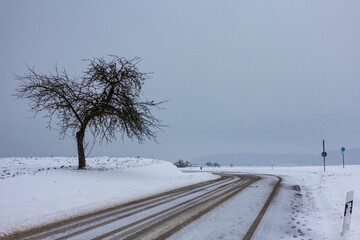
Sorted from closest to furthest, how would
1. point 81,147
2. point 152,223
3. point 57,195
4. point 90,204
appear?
point 152,223 → point 90,204 → point 57,195 → point 81,147

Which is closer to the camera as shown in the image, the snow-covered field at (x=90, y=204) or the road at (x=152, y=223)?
the road at (x=152, y=223)

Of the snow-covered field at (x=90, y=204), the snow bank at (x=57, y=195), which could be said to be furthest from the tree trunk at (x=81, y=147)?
the snow-covered field at (x=90, y=204)

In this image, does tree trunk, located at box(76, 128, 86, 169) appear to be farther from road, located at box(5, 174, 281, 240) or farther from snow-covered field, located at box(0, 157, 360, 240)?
road, located at box(5, 174, 281, 240)

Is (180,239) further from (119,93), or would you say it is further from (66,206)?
(119,93)

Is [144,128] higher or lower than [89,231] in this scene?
higher

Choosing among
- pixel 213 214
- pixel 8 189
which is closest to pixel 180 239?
pixel 213 214

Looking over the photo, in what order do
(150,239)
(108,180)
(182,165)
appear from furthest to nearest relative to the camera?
(182,165) < (108,180) < (150,239)

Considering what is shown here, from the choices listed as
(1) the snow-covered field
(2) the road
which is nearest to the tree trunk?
(1) the snow-covered field

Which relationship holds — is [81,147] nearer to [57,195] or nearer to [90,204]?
[57,195]

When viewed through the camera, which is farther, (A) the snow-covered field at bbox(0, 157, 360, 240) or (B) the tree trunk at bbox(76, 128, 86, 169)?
(B) the tree trunk at bbox(76, 128, 86, 169)

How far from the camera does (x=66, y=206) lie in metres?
9.24

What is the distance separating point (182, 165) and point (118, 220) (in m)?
58.4

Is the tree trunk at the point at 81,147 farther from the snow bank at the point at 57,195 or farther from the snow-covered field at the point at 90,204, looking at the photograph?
the snow-covered field at the point at 90,204

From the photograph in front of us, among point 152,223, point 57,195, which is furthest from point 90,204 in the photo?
point 152,223
